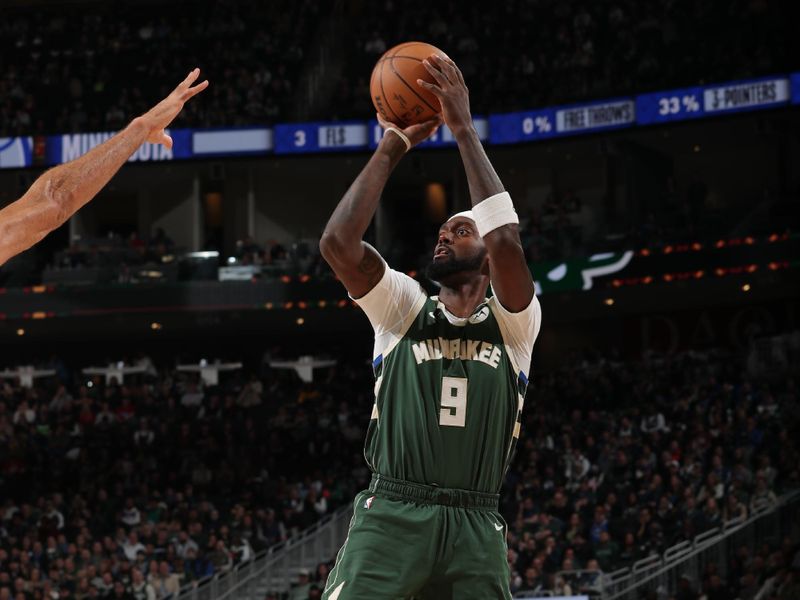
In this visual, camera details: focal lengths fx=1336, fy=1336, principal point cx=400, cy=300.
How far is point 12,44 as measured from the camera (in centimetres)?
3738

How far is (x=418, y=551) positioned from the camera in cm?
532

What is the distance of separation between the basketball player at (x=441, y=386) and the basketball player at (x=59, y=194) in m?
1.42

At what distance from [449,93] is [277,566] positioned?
1840 centimetres

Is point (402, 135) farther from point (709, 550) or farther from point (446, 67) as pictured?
point (709, 550)

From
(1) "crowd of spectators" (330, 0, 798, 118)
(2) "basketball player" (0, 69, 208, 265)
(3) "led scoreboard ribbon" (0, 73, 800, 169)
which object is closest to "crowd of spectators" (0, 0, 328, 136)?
(3) "led scoreboard ribbon" (0, 73, 800, 169)

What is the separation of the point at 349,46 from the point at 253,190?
4781 mm

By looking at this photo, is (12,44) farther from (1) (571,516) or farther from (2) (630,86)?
(1) (571,516)

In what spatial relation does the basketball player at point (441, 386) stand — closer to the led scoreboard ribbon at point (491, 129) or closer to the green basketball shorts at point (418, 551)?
the green basketball shorts at point (418, 551)

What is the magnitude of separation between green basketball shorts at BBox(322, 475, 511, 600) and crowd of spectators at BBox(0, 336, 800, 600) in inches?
477

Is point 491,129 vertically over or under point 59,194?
over

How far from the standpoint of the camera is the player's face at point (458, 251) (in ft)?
18.5

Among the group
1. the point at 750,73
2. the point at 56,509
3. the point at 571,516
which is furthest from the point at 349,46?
the point at 571,516

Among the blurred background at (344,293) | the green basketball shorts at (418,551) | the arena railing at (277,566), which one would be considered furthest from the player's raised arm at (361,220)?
the arena railing at (277,566)

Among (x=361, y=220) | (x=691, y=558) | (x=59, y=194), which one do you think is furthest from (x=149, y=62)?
(x=59, y=194)
